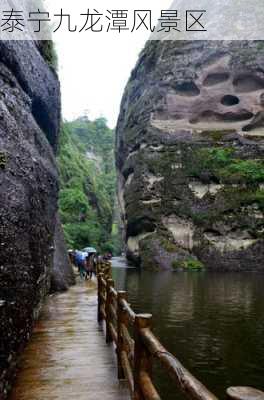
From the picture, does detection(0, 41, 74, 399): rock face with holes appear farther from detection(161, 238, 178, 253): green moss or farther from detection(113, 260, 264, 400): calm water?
detection(161, 238, 178, 253): green moss

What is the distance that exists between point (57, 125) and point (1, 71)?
5.84m

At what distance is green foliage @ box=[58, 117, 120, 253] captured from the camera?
4162 cm

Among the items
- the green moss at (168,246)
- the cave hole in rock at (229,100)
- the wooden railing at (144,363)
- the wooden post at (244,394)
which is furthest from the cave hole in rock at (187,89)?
the wooden post at (244,394)

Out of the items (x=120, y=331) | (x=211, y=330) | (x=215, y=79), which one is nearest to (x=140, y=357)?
(x=120, y=331)

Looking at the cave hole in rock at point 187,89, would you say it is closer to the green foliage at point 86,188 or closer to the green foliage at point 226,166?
the green foliage at point 226,166

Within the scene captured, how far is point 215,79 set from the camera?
42.0 meters

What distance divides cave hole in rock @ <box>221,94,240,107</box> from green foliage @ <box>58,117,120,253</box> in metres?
16.7

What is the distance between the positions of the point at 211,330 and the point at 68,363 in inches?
237

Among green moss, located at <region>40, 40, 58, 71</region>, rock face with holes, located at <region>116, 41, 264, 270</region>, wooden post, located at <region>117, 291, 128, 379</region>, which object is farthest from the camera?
rock face with holes, located at <region>116, 41, 264, 270</region>

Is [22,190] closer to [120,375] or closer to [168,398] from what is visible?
[120,375]

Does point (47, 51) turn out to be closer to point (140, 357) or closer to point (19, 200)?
point (19, 200)

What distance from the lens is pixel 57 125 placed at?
13625 millimetres

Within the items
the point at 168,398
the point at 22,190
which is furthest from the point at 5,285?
the point at 168,398

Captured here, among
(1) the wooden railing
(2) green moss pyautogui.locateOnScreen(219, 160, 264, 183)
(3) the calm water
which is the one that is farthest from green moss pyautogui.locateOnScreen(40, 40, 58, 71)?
(2) green moss pyautogui.locateOnScreen(219, 160, 264, 183)
